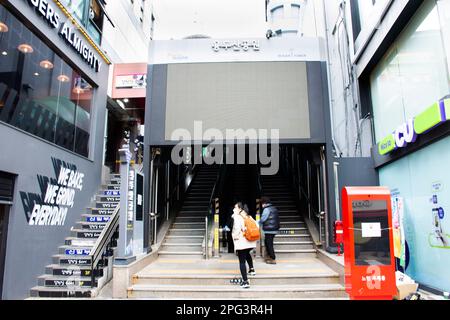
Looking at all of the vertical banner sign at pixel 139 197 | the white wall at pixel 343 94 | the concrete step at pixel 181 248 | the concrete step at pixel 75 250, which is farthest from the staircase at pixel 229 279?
the white wall at pixel 343 94

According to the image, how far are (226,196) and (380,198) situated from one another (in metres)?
5.55

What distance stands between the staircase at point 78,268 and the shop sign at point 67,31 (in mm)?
4184

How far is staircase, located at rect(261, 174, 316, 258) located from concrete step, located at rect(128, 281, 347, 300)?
243 cm

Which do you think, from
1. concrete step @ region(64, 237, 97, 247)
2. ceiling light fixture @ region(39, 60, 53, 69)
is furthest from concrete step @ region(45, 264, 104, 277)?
ceiling light fixture @ region(39, 60, 53, 69)

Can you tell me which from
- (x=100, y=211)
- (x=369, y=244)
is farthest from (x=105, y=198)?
(x=369, y=244)

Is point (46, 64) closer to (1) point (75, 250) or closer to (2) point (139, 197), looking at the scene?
(2) point (139, 197)

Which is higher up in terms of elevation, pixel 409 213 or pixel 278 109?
pixel 278 109

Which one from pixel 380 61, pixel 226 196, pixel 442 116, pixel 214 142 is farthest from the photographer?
pixel 226 196

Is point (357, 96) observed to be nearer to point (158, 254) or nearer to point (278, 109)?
point (278, 109)

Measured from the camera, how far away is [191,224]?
9680 mm

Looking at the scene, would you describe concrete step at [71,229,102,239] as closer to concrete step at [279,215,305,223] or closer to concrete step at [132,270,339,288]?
concrete step at [132,270,339,288]

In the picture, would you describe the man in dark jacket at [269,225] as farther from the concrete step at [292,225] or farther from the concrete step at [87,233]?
the concrete step at [87,233]

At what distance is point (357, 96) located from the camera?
970 centimetres
